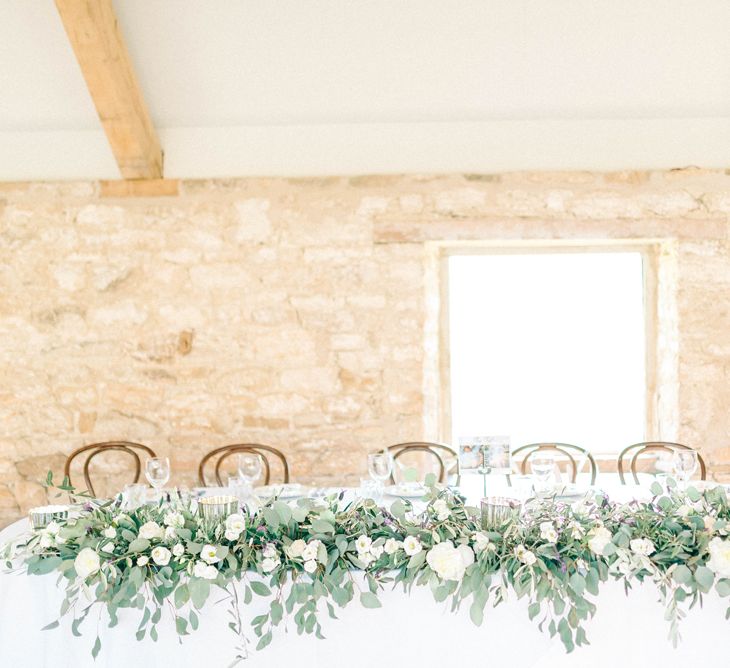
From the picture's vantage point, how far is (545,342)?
170 inches

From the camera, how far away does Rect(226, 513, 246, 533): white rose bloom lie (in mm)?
1766

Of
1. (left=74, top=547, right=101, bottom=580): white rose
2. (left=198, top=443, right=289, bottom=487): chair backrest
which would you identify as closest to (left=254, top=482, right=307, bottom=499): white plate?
(left=198, top=443, right=289, bottom=487): chair backrest

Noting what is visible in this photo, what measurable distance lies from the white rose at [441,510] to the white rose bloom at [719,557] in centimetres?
67

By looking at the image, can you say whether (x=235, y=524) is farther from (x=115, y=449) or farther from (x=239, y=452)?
(x=115, y=449)

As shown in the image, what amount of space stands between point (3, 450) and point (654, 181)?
4.20 meters

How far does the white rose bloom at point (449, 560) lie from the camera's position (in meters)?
1.68

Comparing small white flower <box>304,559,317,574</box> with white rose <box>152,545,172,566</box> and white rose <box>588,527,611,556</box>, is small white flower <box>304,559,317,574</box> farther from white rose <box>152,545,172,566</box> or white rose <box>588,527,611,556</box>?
white rose <box>588,527,611,556</box>

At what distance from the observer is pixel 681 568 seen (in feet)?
5.59

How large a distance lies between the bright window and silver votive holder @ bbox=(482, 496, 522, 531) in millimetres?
2422

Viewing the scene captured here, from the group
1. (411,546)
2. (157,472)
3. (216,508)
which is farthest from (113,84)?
(411,546)

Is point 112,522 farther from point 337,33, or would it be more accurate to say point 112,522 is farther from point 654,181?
point 654,181

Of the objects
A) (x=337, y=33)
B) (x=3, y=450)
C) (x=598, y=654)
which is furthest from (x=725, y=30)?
(x=3, y=450)

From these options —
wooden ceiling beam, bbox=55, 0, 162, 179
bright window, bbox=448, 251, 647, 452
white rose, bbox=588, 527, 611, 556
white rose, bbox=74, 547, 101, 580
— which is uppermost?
wooden ceiling beam, bbox=55, 0, 162, 179

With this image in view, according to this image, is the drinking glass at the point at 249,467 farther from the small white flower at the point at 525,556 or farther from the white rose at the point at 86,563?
the small white flower at the point at 525,556
